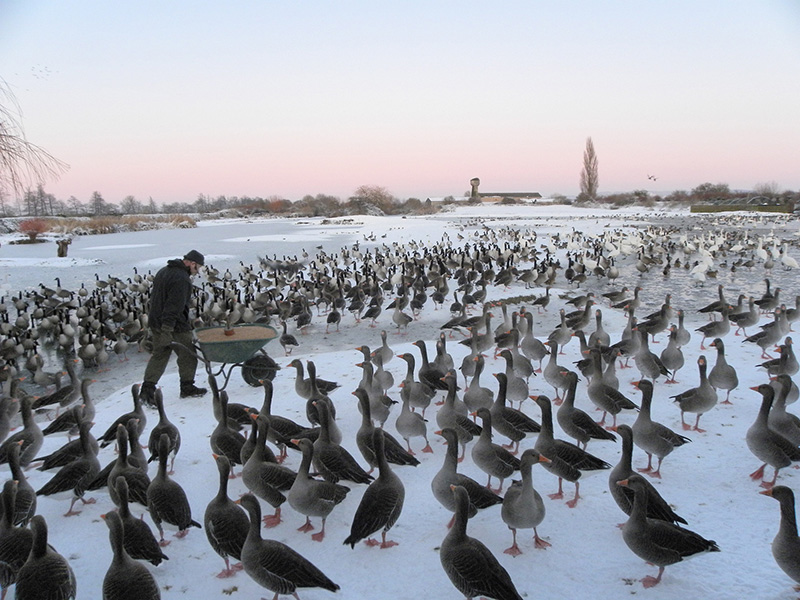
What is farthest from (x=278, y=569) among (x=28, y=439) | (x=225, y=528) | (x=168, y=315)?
(x=168, y=315)

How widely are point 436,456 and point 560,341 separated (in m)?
4.66

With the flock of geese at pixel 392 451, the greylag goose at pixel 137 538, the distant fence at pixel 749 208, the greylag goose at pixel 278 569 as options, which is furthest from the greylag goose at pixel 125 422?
the distant fence at pixel 749 208

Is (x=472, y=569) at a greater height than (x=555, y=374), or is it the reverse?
(x=555, y=374)

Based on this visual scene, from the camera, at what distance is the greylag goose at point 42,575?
349 cm

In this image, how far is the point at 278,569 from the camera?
3.73m

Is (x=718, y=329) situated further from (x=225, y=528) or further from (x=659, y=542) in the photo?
(x=225, y=528)

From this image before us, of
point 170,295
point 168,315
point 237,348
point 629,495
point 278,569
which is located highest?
point 170,295

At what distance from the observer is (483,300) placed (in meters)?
15.1

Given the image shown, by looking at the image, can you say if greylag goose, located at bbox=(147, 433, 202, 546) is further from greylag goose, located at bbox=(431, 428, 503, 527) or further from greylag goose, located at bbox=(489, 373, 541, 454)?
Answer: greylag goose, located at bbox=(489, 373, 541, 454)

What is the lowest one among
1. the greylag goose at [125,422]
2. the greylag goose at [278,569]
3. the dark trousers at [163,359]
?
the greylag goose at [278,569]

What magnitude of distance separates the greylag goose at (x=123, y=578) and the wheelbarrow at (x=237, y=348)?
9.02ft

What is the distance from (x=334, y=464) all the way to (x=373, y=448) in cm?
49

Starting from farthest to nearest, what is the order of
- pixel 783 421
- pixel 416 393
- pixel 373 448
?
pixel 416 393, pixel 783 421, pixel 373 448

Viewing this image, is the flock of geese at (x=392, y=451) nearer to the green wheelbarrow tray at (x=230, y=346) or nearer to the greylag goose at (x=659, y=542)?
the greylag goose at (x=659, y=542)
